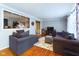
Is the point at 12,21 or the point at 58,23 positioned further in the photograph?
the point at 58,23

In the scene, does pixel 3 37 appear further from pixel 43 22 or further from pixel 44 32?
pixel 43 22

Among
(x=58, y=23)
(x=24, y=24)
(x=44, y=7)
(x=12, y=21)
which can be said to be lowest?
(x=24, y=24)

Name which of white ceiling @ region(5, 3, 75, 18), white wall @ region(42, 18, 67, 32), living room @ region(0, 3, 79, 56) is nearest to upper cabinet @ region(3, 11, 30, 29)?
living room @ region(0, 3, 79, 56)

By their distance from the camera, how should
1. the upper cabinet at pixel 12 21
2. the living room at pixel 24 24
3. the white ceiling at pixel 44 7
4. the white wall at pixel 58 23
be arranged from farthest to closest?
the white wall at pixel 58 23 < the upper cabinet at pixel 12 21 < the white ceiling at pixel 44 7 < the living room at pixel 24 24

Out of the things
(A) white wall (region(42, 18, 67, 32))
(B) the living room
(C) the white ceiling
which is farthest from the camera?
(A) white wall (region(42, 18, 67, 32))

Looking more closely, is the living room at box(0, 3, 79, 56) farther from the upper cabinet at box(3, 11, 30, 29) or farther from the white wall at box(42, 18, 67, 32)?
the white wall at box(42, 18, 67, 32)

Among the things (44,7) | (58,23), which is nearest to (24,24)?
(44,7)

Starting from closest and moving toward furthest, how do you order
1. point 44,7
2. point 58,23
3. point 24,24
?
1. point 44,7
2. point 24,24
3. point 58,23

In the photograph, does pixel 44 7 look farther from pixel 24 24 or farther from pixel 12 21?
pixel 24 24

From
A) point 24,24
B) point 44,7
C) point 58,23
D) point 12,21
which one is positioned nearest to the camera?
point 44,7

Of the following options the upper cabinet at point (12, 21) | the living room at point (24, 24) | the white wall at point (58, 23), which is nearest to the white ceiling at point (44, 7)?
the living room at point (24, 24)

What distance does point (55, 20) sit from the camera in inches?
376

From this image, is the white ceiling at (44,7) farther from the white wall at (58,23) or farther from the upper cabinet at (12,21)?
the white wall at (58,23)

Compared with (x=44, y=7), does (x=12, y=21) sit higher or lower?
lower
